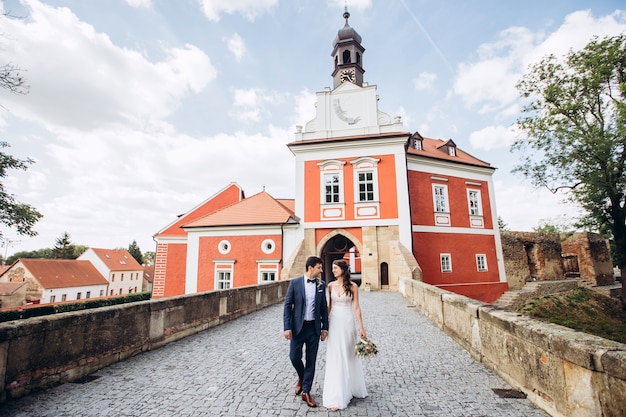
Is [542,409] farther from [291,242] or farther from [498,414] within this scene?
[291,242]

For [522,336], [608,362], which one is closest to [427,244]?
[522,336]

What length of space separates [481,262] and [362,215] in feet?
29.9

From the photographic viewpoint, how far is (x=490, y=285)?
19.3m

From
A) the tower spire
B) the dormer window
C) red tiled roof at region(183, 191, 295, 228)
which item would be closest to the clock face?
the tower spire

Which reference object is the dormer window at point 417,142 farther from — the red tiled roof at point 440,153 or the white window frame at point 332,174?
the white window frame at point 332,174

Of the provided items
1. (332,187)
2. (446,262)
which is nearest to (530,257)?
(446,262)

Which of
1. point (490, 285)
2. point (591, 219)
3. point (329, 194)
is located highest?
point (329, 194)

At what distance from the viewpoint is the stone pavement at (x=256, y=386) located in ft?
10.2

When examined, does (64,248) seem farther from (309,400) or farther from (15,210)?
(309,400)

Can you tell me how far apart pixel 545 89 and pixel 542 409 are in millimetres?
20583

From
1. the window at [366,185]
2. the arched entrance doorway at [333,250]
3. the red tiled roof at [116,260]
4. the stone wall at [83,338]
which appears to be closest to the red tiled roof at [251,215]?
the arched entrance doorway at [333,250]

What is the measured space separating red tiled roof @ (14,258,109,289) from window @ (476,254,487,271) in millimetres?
47161

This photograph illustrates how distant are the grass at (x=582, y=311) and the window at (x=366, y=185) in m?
11.4

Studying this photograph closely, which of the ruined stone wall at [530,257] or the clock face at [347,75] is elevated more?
the clock face at [347,75]
